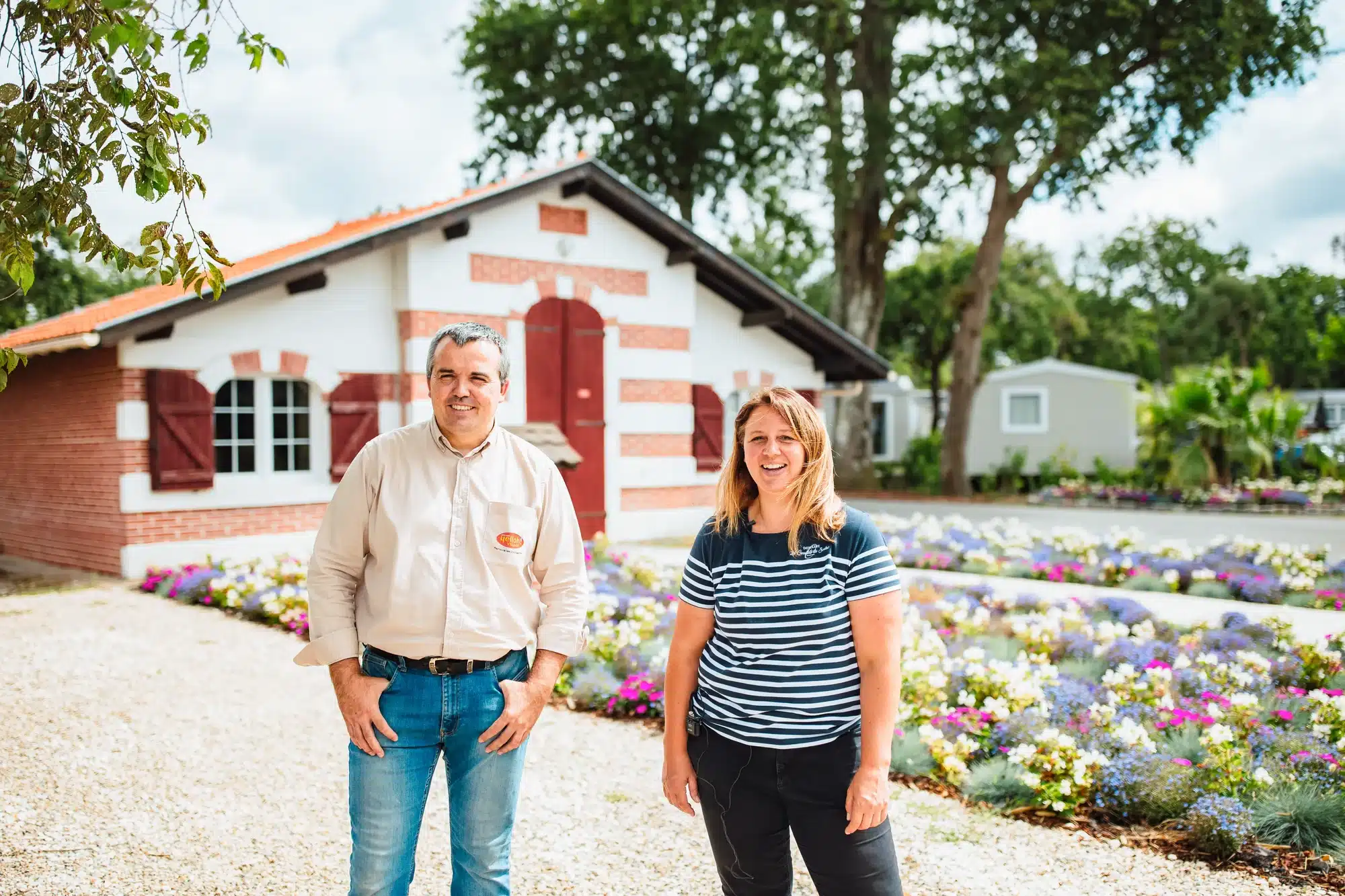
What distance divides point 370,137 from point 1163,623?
1809cm

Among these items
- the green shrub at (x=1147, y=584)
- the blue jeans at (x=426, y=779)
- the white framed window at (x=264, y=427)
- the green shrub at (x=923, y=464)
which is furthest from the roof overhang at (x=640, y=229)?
the green shrub at (x=923, y=464)

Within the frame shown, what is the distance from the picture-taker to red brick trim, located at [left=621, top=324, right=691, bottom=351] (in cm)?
1402

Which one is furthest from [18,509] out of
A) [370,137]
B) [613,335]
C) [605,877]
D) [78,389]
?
[605,877]

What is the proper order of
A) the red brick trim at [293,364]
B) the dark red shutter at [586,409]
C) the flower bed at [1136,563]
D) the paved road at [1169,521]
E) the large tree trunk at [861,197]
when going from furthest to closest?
the large tree trunk at [861,197] → the paved road at [1169,521] → the dark red shutter at [586,409] → the red brick trim at [293,364] → the flower bed at [1136,563]

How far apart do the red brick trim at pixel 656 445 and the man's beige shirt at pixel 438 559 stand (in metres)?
11.4

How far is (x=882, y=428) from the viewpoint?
34.3m

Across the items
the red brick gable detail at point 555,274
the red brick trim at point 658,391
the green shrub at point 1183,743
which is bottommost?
the green shrub at point 1183,743

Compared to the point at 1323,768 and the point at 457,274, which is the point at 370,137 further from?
the point at 1323,768

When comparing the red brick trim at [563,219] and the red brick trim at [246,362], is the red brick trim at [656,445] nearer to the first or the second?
the red brick trim at [563,219]

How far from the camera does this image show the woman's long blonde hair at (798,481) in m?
2.47

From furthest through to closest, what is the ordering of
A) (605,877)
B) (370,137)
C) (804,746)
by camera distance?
(370,137) < (605,877) < (804,746)

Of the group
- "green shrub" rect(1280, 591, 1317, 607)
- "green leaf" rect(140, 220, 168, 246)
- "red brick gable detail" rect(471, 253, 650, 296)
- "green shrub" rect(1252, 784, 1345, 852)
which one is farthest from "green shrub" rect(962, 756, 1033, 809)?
"red brick gable detail" rect(471, 253, 650, 296)

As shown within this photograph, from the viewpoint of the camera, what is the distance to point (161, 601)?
9.51m

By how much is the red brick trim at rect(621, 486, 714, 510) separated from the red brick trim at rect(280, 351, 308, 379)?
177 inches
